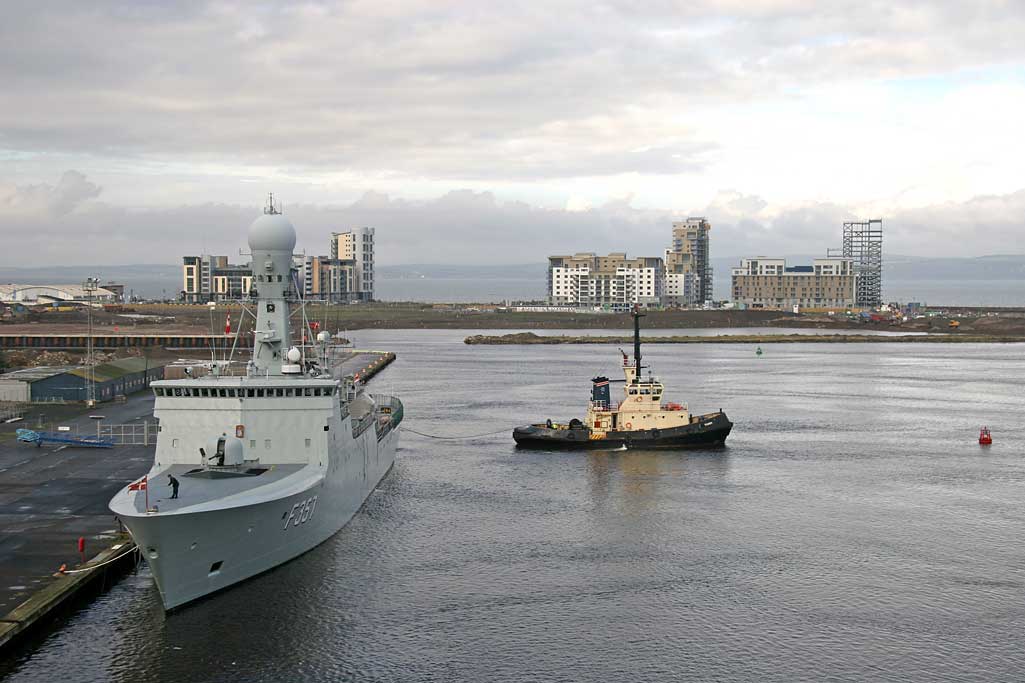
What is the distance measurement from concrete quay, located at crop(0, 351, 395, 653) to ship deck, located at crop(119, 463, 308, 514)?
2.28ft

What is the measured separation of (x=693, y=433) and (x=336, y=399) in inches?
892

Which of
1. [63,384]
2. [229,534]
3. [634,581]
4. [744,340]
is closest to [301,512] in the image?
[229,534]

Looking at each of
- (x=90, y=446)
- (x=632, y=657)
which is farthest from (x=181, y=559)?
(x=90, y=446)

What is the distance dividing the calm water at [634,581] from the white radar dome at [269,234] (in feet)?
31.1

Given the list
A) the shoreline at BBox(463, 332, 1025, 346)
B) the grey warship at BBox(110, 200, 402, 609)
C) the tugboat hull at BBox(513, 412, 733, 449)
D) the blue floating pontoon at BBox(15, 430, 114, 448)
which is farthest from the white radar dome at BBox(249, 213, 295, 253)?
the shoreline at BBox(463, 332, 1025, 346)

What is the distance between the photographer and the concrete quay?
75.0ft

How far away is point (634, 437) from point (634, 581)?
20998 millimetres

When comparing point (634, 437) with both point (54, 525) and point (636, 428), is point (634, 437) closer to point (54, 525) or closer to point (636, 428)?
point (636, 428)

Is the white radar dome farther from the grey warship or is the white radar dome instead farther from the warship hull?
the warship hull

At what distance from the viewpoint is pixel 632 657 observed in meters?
22.4

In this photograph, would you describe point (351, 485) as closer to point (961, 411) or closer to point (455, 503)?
point (455, 503)

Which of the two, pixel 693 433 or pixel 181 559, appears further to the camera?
pixel 693 433

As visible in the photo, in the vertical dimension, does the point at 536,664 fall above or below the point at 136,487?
below

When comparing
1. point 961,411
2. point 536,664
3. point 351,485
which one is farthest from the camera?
point 961,411
